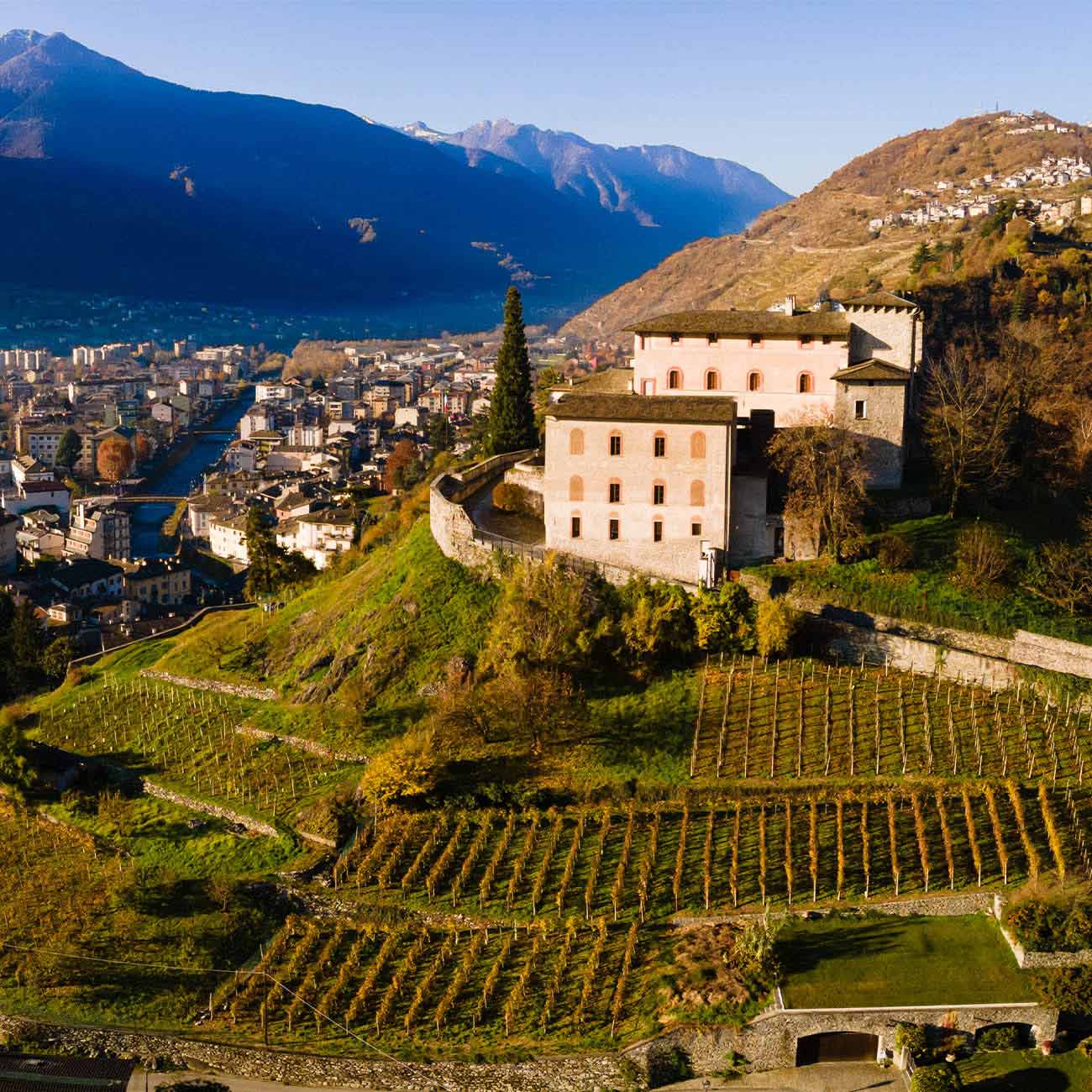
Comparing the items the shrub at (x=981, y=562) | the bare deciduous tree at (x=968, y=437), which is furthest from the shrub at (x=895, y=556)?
the bare deciduous tree at (x=968, y=437)

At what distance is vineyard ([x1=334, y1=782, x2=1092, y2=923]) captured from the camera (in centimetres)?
2772

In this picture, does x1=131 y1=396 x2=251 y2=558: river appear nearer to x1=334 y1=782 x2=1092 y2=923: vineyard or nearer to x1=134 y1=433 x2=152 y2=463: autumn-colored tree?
x1=134 y1=433 x2=152 y2=463: autumn-colored tree

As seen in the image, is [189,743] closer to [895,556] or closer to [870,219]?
[895,556]

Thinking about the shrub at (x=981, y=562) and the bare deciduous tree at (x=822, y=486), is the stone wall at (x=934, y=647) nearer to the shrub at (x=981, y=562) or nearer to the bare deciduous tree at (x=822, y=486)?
the shrub at (x=981, y=562)

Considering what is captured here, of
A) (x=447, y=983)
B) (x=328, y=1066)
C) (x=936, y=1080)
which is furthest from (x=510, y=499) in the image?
(x=936, y=1080)

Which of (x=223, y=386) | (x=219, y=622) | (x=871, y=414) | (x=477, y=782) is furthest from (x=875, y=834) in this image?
(x=223, y=386)

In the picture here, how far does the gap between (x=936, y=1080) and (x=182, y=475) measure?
123 metres

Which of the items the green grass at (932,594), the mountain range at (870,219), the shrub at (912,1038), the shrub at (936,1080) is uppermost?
the mountain range at (870,219)

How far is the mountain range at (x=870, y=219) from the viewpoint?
122875mm

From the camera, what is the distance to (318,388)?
17725cm

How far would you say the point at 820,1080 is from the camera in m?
24.1

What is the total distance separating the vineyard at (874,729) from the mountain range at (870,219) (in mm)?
67891

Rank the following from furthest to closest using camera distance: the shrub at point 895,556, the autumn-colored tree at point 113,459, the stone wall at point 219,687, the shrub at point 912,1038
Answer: the autumn-colored tree at point 113,459
the stone wall at point 219,687
the shrub at point 895,556
the shrub at point 912,1038

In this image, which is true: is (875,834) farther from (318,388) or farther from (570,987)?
(318,388)
